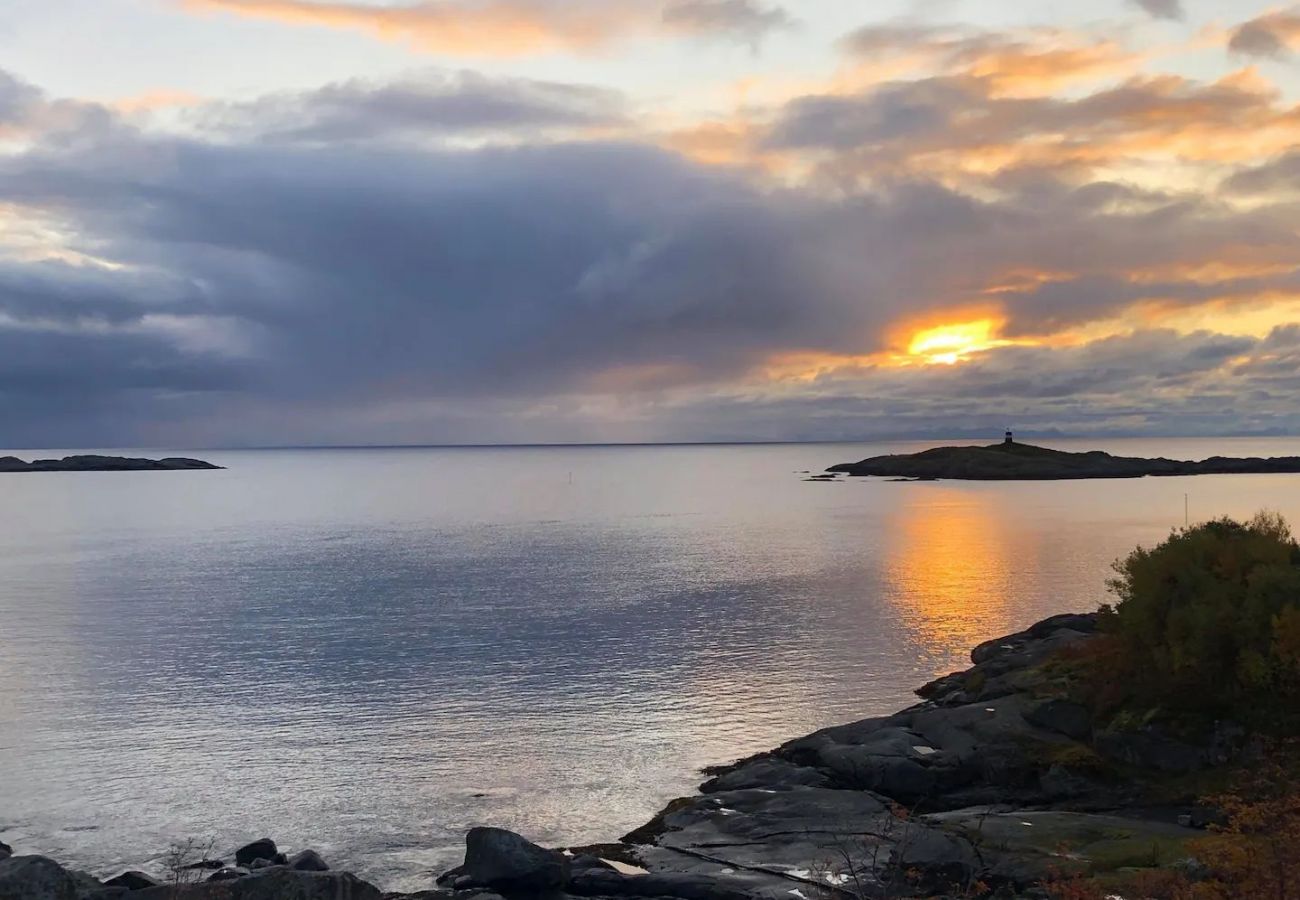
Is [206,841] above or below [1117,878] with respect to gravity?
below

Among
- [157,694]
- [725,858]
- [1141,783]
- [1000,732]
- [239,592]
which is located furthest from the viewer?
[239,592]

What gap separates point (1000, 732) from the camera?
145ft

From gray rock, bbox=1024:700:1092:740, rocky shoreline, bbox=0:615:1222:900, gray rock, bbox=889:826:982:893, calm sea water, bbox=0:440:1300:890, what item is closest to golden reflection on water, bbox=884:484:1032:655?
calm sea water, bbox=0:440:1300:890

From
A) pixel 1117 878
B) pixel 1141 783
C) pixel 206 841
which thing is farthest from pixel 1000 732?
pixel 206 841

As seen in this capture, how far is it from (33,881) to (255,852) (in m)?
7.85

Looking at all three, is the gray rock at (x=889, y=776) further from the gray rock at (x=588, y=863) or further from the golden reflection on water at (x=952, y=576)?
the golden reflection on water at (x=952, y=576)

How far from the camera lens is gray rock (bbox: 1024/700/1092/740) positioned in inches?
1738

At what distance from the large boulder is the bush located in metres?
26.0

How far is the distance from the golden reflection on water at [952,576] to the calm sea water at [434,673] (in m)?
0.52

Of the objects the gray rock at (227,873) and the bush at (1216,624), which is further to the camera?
the bush at (1216,624)

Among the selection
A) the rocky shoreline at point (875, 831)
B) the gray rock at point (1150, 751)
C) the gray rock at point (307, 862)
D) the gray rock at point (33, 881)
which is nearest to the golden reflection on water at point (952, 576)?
the rocky shoreline at point (875, 831)

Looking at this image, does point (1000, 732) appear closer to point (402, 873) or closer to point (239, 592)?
point (402, 873)

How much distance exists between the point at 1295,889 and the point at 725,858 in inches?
659

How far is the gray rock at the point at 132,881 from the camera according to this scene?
1228 inches
